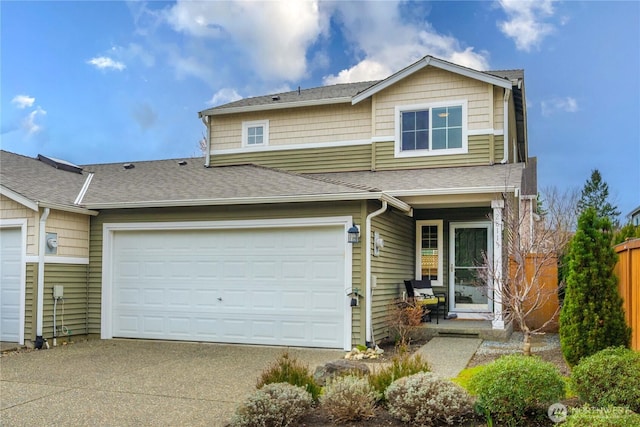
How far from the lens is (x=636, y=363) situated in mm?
4801

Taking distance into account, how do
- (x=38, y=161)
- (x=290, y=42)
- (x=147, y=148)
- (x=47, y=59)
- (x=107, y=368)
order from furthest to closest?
(x=147, y=148), (x=290, y=42), (x=47, y=59), (x=38, y=161), (x=107, y=368)

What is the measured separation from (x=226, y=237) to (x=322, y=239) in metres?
1.88

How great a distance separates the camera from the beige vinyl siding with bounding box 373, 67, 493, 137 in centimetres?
1228

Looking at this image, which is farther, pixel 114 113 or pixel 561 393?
pixel 114 113

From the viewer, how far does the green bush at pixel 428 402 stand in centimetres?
471

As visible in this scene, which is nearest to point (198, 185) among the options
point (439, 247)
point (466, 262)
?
point (439, 247)

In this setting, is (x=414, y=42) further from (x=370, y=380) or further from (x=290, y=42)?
(x=370, y=380)


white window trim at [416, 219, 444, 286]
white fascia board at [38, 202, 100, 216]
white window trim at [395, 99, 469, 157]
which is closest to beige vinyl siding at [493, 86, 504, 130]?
white window trim at [395, 99, 469, 157]

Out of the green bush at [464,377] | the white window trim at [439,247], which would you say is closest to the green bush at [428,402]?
the green bush at [464,377]

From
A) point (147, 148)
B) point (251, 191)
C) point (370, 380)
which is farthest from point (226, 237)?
point (147, 148)

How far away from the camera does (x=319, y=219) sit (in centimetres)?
982

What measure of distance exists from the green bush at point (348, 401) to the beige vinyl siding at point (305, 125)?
889cm

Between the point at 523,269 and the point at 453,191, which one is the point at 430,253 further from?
the point at 523,269

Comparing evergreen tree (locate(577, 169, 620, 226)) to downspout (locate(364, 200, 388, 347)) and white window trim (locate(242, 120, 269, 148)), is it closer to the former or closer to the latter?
white window trim (locate(242, 120, 269, 148))
